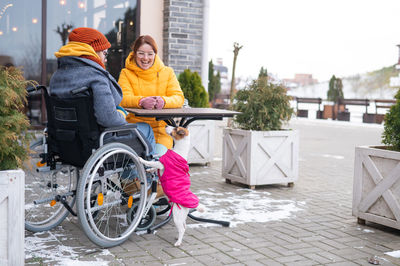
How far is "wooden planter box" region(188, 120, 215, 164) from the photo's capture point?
7383mm

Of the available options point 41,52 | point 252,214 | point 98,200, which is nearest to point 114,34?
point 41,52

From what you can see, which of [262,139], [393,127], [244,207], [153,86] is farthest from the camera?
[262,139]

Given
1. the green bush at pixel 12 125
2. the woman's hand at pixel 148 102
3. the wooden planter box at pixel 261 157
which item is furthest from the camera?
the wooden planter box at pixel 261 157

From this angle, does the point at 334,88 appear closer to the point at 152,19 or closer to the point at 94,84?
the point at 152,19

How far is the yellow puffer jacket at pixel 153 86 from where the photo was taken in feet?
14.6

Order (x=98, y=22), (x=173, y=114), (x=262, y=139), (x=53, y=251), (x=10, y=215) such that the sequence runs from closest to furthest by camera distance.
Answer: (x=10, y=215) < (x=53, y=251) < (x=173, y=114) < (x=262, y=139) < (x=98, y=22)

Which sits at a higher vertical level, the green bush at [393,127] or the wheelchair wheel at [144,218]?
the green bush at [393,127]

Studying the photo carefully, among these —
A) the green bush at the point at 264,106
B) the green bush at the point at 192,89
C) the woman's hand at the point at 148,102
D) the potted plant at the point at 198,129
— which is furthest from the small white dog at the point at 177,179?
the green bush at the point at 192,89

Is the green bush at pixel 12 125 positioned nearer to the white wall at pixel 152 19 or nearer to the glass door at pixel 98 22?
the glass door at pixel 98 22

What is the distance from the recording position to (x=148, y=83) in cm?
450

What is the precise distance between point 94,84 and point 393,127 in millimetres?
2554

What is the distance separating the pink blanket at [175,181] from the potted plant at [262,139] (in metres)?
2.12

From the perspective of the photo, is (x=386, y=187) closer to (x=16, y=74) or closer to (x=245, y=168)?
(x=245, y=168)

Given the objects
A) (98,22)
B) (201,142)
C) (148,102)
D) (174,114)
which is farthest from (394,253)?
(98,22)
